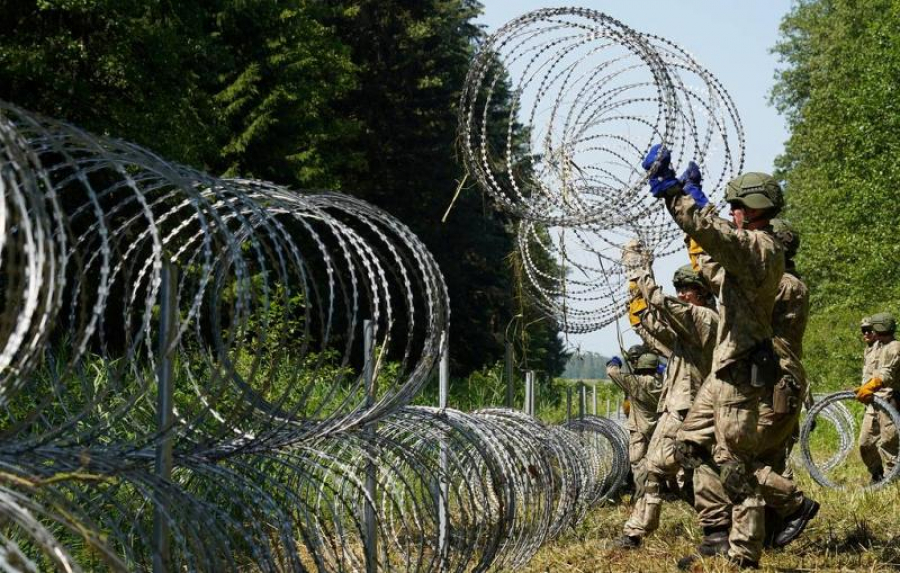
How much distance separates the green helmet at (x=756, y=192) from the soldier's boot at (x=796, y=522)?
191 cm

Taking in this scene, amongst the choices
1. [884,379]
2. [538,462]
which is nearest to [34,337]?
[538,462]

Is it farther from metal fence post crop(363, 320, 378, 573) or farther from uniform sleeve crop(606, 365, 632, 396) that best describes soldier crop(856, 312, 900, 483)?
metal fence post crop(363, 320, 378, 573)

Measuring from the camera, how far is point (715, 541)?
294 inches

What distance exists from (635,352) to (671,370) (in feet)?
9.73

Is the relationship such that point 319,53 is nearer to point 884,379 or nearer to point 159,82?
point 159,82

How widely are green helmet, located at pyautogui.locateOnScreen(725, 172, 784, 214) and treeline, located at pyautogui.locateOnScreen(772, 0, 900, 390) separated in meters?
21.3

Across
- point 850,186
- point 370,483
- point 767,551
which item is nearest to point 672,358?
point 767,551

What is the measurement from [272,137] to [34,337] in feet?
83.9

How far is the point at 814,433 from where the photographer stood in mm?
23750

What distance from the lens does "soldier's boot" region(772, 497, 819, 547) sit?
7.77m

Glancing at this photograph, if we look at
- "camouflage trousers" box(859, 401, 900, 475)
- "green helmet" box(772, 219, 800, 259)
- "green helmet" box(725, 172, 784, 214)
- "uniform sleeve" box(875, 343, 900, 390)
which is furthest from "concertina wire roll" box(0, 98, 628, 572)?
"camouflage trousers" box(859, 401, 900, 475)

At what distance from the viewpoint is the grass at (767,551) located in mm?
7492

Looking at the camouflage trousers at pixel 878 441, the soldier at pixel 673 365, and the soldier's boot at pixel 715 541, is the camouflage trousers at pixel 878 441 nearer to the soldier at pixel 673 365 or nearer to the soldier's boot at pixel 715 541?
the soldier at pixel 673 365

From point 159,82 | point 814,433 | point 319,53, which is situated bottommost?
point 814,433
